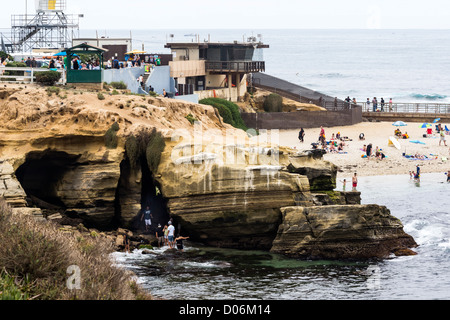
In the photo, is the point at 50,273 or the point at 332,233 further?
the point at 332,233

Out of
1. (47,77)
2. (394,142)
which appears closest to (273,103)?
(394,142)

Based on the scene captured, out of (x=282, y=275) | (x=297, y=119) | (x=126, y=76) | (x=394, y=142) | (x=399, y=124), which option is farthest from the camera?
(x=399, y=124)

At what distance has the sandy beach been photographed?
187 ft

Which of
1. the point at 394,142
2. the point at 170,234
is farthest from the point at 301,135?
the point at 170,234

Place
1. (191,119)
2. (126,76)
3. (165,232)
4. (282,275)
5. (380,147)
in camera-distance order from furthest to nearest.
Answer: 1. (380,147)
2. (126,76)
3. (191,119)
4. (165,232)
5. (282,275)

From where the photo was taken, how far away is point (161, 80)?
5744cm

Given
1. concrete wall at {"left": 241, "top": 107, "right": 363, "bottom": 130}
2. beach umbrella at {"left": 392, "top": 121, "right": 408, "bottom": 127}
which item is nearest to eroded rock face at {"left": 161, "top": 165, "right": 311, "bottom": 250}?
concrete wall at {"left": 241, "top": 107, "right": 363, "bottom": 130}

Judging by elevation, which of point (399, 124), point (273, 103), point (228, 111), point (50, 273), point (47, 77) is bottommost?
point (50, 273)

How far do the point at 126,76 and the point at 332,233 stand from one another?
64.9 ft

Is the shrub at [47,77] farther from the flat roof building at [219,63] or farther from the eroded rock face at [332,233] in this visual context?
the flat roof building at [219,63]

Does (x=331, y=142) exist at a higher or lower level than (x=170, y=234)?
higher

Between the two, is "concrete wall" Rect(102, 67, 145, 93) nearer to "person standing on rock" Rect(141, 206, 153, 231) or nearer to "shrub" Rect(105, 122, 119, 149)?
"shrub" Rect(105, 122, 119, 149)

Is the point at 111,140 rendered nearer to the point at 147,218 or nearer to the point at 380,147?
the point at 147,218

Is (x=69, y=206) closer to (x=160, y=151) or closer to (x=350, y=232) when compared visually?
(x=160, y=151)
